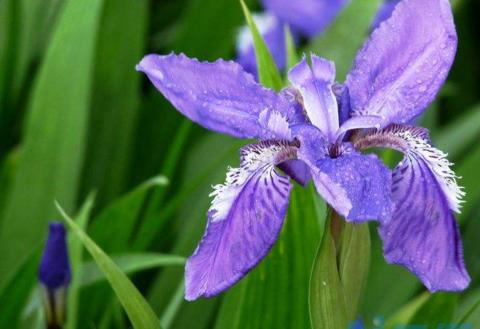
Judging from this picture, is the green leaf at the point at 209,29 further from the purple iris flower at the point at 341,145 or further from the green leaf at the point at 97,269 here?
the purple iris flower at the point at 341,145

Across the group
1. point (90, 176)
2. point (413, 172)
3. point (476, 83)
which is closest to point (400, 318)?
point (413, 172)

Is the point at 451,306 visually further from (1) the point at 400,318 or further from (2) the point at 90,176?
(2) the point at 90,176

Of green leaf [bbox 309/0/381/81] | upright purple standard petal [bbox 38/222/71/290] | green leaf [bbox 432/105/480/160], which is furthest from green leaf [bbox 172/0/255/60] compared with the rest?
upright purple standard petal [bbox 38/222/71/290]

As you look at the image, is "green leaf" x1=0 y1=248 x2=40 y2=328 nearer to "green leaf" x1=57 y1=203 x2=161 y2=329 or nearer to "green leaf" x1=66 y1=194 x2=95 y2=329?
"green leaf" x1=66 y1=194 x2=95 y2=329

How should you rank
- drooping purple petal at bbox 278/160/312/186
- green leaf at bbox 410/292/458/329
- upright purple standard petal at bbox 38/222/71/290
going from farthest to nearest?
1. green leaf at bbox 410/292/458/329
2. upright purple standard petal at bbox 38/222/71/290
3. drooping purple petal at bbox 278/160/312/186

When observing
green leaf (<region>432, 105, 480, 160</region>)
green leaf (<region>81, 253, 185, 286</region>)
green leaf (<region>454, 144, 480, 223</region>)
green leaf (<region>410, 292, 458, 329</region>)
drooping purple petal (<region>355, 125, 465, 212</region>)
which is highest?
drooping purple petal (<region>355, 125, 465, 212</region>)

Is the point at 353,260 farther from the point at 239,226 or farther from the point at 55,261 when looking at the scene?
the point at 55,261

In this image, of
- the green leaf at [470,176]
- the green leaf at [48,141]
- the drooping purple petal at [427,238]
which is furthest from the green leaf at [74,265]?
the green leaf at [470,176]
